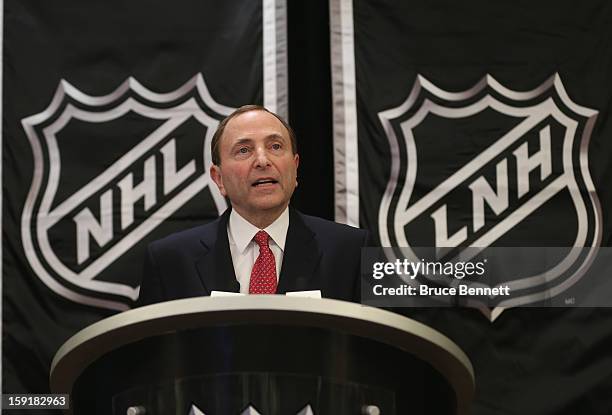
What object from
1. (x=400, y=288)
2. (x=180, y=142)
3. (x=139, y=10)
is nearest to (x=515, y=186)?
(x=400, y=288)

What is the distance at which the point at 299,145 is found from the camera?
3525 mm

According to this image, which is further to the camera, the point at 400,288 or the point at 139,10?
the point at 139,10

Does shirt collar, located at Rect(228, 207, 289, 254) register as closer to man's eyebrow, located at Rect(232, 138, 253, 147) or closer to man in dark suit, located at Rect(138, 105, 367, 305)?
man in dark suit, located at Rect(138, 105, 367, 305)

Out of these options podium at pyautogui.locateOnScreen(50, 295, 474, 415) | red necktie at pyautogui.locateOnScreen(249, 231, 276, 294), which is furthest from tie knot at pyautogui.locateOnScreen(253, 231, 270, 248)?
podium at pyautogui.locateOnScreen(50, 295, 474, 415)

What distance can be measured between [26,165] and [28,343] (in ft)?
2.07

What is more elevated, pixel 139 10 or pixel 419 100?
pixel 139 10

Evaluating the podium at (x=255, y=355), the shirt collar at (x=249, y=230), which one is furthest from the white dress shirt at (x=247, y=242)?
the podium at (x=255, y=355)

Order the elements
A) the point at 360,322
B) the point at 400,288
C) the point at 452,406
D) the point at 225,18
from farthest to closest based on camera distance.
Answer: the point at 225,18 < the point at 400,288 < the point at 452,406 < the point at 360,322

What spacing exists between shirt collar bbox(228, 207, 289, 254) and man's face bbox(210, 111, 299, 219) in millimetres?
20

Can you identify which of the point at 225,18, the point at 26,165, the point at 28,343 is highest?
the point at 225,18

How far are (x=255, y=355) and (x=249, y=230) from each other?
3.63ft

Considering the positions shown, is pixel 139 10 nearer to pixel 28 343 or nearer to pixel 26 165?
pixel 26 165

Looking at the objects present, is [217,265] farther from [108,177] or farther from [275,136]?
[108,177]

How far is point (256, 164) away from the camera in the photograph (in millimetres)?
2418
